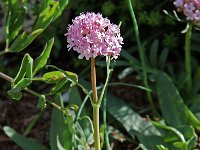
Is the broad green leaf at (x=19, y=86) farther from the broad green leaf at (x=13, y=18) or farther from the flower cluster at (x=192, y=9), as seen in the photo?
the flower cluster at (x=192, y=9)

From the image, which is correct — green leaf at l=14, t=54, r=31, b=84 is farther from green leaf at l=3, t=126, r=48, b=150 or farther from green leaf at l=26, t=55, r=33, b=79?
green leaf at l=3, t=126, r=48, b=150

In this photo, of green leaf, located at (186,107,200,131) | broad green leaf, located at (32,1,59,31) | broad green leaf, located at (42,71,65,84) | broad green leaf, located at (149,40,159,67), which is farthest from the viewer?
broad green leaf, located at (149,40,159,67)

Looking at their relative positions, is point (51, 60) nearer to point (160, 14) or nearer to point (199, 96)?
point (160, 14)

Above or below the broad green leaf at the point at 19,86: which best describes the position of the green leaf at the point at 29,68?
above

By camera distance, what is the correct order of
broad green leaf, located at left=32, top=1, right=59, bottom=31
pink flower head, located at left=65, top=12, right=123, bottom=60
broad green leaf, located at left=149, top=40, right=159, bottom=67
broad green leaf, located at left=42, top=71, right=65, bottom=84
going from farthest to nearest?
broad green leaf, located at left=149, top=40, right=159, bottom=67, broad green leaf, located at left=32, top=1, right=59, bottom=31, broad green leaf, located at left=42, top=71, right=65, bottom=84, pink flower head, located at left=65, top=12, right=123, bottom=60

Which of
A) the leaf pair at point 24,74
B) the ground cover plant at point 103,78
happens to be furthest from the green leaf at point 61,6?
the leaf pair at point 24,74

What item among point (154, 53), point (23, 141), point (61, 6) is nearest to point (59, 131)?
point (23, 141)

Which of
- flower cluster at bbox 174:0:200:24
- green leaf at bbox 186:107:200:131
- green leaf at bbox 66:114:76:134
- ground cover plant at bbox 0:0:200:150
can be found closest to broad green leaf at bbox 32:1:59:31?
ground cover plant at bbox 0:0:200:150

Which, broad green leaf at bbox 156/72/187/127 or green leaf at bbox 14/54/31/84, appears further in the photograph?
broad green leaf at bbox 156/72/187/127
